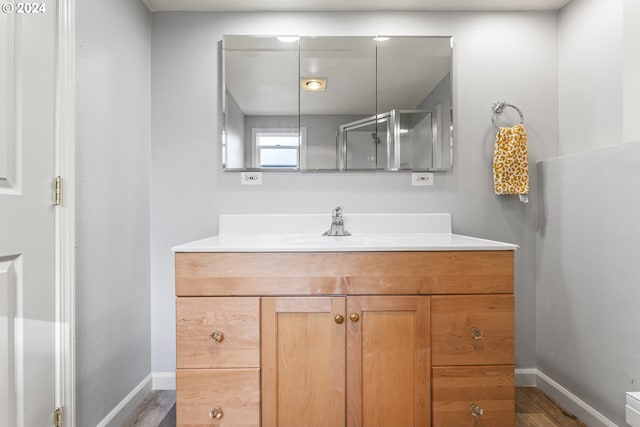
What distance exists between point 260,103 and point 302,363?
132 centimetres

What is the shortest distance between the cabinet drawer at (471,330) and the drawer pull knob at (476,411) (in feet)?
0.54

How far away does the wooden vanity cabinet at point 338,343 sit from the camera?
1.24 m

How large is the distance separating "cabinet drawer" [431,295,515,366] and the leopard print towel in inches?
28.7

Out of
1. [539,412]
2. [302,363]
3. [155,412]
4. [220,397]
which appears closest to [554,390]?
[539,412]

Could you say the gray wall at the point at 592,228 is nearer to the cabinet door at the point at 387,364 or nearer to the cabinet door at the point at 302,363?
the cabinet door at the point at 387,364

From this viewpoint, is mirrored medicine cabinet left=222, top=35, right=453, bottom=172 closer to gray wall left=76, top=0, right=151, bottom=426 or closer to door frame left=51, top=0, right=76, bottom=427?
gray wall left=76, top=0, right=151, bottom=426

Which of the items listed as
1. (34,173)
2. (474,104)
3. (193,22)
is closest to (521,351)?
(474,104)

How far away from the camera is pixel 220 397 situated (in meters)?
1.24

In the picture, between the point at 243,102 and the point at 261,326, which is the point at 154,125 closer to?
the point at 243,102

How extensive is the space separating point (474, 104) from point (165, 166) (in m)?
1.77

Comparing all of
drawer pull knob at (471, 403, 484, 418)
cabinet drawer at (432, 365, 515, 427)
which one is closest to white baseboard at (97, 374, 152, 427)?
cabinet drawer at (432, 365, 515, 427)

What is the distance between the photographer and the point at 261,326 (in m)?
1.25

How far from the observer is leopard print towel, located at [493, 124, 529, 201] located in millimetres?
1729

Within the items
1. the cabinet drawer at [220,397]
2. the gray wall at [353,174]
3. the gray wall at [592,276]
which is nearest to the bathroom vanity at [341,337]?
the cabinet drawer at [220,397]
